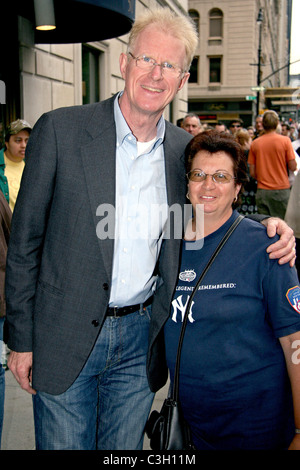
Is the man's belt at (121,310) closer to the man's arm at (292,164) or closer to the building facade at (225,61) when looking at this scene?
the man's arm at (292,164)

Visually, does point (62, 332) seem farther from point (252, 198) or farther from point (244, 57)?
point (244, 57)

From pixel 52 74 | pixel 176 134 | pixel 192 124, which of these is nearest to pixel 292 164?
pixel 192 124

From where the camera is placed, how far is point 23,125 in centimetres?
495

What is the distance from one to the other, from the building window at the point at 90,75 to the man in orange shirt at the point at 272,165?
348cm

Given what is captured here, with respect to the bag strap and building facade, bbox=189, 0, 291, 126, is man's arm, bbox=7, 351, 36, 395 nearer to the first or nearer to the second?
the bag strap

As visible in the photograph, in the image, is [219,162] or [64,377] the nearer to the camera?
[64,377]

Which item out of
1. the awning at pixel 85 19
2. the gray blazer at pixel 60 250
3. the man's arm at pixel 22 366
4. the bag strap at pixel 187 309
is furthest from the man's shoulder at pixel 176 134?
the awning at pixel 85 19

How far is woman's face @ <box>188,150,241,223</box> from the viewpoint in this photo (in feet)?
6.98

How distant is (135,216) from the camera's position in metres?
2.05

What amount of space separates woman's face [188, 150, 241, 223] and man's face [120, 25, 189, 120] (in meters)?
0.33

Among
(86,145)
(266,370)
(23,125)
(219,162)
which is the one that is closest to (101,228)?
(86,145)

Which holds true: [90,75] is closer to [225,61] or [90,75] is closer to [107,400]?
[107,400]

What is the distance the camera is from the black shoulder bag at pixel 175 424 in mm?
1946

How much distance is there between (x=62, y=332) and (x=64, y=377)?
0.64ft
